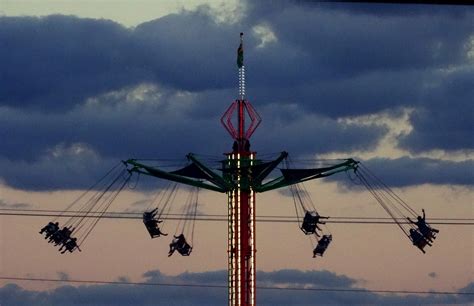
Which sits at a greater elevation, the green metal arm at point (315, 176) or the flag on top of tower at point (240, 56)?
the flag on top of tower at point (240, 56)

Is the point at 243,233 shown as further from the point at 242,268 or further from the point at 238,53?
the point at 238,53

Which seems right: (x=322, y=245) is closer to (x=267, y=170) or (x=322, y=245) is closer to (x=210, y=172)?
(x=267, y=170)

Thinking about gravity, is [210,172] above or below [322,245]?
above

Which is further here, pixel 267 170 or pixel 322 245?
pixel 267 170

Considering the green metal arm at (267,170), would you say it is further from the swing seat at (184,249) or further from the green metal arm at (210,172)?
the swing seat at (184,249)

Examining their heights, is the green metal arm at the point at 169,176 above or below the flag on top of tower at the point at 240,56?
below

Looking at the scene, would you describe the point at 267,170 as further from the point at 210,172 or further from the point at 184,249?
the point at 184,249

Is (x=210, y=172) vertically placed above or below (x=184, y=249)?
above

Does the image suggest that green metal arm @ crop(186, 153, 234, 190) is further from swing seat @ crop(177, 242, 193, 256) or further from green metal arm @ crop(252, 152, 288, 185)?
swing seat @ crop(177, 242, 193, 256)

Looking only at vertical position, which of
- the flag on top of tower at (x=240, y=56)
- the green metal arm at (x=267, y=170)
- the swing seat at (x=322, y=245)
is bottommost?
the swing seat at (x=322, y=245)

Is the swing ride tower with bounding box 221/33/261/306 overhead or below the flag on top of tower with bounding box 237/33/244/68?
below

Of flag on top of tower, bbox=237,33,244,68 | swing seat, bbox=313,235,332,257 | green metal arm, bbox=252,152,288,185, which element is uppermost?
flag on top of tower, bbox=237,33,244,68

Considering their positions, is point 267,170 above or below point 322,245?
above

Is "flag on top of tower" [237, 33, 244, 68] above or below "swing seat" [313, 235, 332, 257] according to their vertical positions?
above
